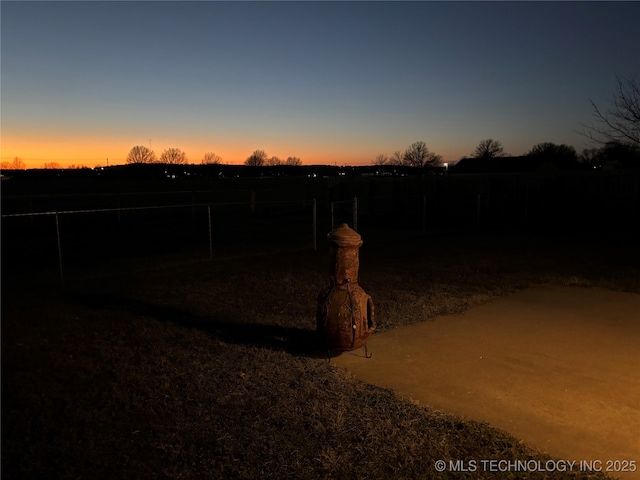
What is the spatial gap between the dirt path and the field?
0.33 metres

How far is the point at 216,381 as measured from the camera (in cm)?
508

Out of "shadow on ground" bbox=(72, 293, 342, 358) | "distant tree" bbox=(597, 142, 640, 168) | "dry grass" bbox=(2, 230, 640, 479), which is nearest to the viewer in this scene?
"dry grass" bbox=(2, 230, 640, 479)

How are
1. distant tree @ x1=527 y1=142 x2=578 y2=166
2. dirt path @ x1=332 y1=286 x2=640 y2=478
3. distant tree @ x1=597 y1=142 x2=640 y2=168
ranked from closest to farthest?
dirt path @ x1=332 y1=286 x2=640 y2=478, distant tree @ x1=597 y1=142 x2=640 y2=168, distant tree @ x1=527 y1=142 x2=578 y2=166

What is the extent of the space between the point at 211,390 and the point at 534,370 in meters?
3.22

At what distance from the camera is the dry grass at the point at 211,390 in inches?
144

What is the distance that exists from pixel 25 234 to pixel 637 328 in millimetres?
19308

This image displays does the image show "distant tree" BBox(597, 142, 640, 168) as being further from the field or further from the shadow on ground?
the shadow on ground

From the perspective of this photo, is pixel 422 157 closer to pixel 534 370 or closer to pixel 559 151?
pixel 559 151

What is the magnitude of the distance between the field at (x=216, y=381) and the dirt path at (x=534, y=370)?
330 mm

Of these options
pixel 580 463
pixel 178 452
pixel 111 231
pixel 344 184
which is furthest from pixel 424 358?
pixel 344 184

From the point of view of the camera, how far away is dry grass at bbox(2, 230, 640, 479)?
3.65 m

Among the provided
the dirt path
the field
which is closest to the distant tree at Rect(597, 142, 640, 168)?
the field

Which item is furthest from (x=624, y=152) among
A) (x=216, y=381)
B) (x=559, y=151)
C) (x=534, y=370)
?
(x=559, y=151)

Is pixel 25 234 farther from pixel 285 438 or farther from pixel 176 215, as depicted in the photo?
pixel 285 438
